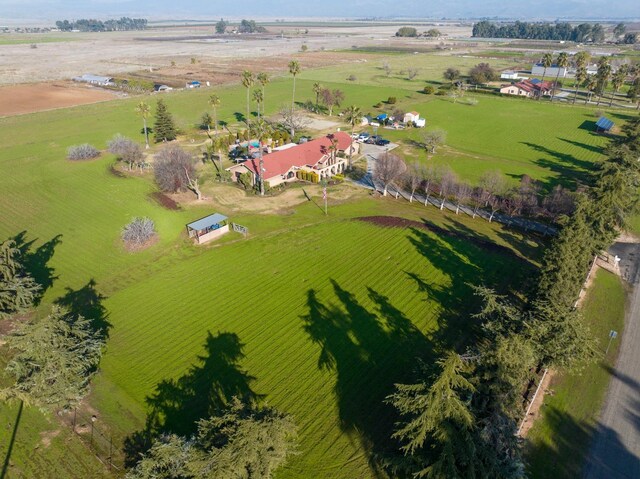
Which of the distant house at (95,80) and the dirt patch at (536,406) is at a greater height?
the distant house at (95,80)

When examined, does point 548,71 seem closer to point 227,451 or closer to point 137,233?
point 137,233

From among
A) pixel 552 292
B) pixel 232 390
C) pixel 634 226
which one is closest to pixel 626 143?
pixel 634 226

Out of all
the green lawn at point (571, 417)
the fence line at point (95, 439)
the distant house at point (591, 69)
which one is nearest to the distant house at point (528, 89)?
the distant house at point (591, 69)

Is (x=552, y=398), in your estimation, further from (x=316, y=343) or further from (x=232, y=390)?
(x=232, y=390)

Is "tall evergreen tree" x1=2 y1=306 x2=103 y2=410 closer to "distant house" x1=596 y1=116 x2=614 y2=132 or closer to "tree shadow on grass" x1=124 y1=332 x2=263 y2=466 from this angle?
"tree shadow on grass" x1=124 y1=332 x2=263 y2=466

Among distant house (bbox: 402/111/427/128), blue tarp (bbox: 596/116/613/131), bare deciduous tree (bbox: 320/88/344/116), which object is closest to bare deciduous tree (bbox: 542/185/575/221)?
distant house (bbox: 402/111/427/128)

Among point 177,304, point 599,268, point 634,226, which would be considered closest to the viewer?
point 177,304

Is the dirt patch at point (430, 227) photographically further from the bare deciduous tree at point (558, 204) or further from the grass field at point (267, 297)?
the bare deciduous tree at point (558, 204)

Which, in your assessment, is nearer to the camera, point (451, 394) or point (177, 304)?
point (451, 394)
